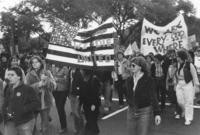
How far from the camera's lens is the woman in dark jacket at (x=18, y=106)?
15.8 feet

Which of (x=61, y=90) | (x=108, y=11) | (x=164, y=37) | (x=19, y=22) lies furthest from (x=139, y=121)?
(x=19, y=22)

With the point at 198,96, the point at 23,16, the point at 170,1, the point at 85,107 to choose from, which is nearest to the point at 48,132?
the point at 85,107

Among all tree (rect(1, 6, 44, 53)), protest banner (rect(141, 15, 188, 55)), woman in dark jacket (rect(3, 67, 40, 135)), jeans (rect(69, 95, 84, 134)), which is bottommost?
jeans (rect(69, 95, 84, 134))

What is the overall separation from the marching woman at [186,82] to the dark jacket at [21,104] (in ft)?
13.9

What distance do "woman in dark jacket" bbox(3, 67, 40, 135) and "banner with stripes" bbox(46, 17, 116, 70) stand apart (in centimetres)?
155

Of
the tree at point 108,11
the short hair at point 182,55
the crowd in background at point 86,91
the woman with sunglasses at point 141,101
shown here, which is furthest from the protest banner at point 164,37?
the tree at point 108,11

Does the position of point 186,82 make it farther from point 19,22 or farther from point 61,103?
point 19,22

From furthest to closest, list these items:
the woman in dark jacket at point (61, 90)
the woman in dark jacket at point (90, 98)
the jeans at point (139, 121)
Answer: the woman in dark jacket at point (61, 90) → the woman in dark jacket at point (90, 98) → the jeans at point (139, 121)

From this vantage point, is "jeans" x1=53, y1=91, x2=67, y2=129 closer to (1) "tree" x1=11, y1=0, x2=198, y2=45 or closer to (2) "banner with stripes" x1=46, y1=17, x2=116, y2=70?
(2) "banner with stripes" x1=46, y1=17, x2=116, y2=70

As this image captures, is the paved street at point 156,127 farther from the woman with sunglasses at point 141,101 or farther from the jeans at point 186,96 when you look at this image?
the woman with sunglasses at point 141,101

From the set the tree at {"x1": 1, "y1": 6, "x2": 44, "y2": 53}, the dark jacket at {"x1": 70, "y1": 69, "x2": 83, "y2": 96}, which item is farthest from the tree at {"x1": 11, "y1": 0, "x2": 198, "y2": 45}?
the dark jacket at {"x1": 70, "y1": 69, "x2": 83, "y2": 96}

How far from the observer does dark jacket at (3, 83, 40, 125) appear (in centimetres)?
480

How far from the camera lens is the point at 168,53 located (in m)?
10.1

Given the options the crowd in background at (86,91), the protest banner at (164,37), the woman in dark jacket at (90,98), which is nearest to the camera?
the crowd in background at (86,91)
